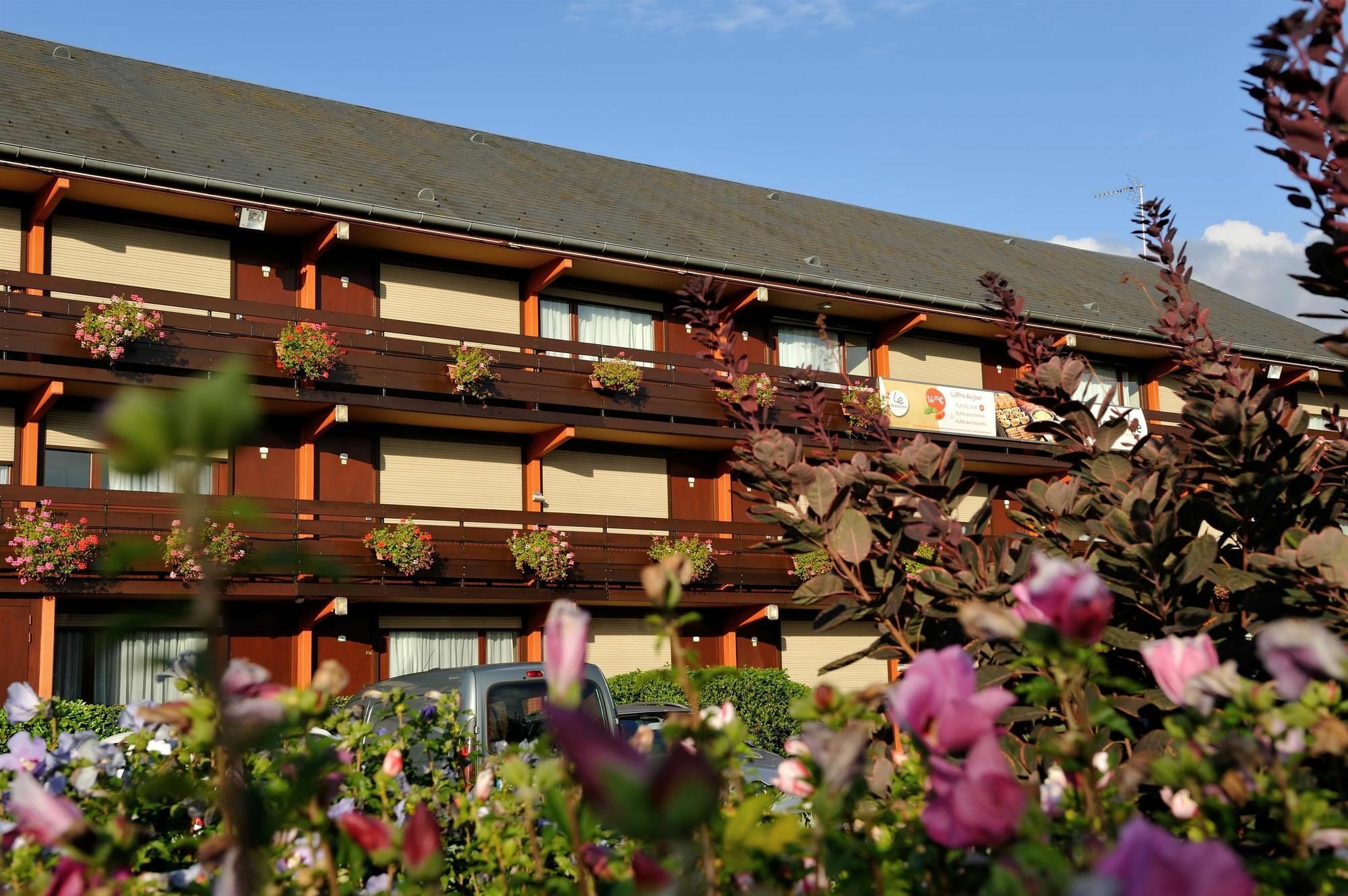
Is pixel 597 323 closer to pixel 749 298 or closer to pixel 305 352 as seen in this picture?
pixel 749 298

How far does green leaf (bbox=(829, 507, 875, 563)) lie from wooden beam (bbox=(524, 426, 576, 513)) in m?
17.7

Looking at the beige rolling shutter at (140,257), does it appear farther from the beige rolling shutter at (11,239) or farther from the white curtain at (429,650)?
the white curtain at (429,650)

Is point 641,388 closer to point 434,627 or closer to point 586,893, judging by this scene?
point 434,627

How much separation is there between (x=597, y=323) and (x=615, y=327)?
1.22ft

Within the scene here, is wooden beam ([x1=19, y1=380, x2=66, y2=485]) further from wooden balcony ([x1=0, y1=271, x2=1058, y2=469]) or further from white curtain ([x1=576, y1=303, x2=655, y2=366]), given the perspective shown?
white curtain ([x1=576, y1=303, x2=655, y2=366])

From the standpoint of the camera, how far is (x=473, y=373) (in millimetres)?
20047

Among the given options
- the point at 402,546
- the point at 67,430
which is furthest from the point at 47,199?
A: the point at 402,546

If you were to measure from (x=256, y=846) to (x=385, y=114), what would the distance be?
88.7 feet

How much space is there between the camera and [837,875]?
220cm

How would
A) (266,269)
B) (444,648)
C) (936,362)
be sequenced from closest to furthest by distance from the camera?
(266,269) < (444,648) < (936,362)

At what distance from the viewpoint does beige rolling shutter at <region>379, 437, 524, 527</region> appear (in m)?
20.8

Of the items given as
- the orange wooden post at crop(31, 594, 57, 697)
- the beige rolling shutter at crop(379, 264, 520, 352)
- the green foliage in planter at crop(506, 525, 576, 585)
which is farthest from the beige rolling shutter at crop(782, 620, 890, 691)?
the orange wooden post at crop(31, 594, 57, 697)

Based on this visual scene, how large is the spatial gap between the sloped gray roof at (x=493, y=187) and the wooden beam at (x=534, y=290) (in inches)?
19.4

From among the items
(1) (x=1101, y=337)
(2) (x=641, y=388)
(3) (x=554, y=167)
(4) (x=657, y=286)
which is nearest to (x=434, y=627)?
(2) (x=641, y=388)
